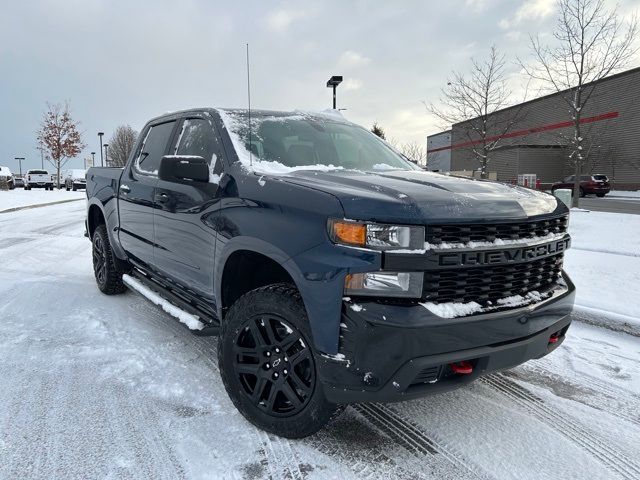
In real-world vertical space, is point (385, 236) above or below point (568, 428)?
above

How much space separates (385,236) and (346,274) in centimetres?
24

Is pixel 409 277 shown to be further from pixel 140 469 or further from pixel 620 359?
pixel 620 359

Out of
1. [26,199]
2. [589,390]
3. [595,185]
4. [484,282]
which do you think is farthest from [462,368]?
[595,185]

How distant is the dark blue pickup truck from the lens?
6.68 ft

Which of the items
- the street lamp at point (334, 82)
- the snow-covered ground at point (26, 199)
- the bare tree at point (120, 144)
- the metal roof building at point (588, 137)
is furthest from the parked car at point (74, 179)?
the street lamp at point (334, 82)

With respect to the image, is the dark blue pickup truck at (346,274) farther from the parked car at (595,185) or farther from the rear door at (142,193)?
the parked car at (595,185)

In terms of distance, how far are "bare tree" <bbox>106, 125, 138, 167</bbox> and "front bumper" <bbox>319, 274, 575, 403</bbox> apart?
54.4 m

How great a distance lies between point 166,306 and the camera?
140 inches

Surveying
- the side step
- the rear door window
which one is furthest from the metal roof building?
the side step

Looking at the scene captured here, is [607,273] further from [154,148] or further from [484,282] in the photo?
[154,148]

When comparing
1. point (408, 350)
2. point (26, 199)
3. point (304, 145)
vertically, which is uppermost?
point (304, 145)

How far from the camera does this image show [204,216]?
2982 millimetres

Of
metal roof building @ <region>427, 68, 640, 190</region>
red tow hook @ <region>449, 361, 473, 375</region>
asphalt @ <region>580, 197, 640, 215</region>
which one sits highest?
metal roof building @ <region>427, 68, 640, 190</region>

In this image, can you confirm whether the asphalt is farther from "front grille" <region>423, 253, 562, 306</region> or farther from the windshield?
"front grille" <region>423, 253, 562, 306</region>
